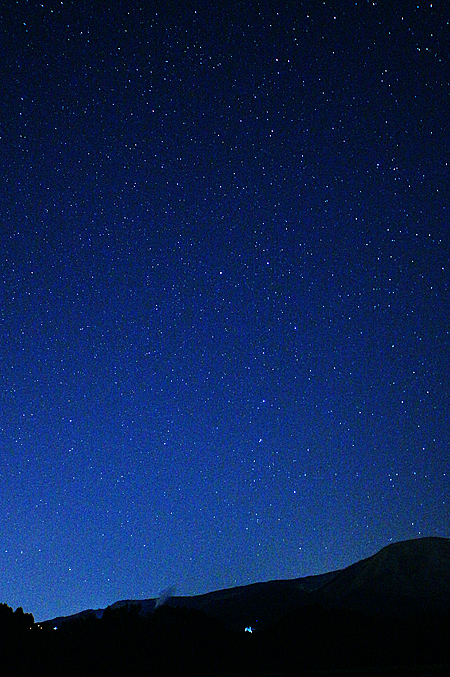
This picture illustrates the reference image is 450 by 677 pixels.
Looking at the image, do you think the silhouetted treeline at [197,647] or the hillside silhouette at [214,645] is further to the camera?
the silhouetted treeline at [197,647]

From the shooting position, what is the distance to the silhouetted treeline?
3319cm

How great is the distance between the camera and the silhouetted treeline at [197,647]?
3319 cm

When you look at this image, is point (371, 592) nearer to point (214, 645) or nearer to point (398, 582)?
point (398, 582)

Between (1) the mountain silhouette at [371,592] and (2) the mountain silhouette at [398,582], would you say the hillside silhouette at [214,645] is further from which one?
(2) the mountain silhouette at [398,582]

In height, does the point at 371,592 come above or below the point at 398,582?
below

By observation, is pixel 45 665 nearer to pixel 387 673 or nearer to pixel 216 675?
pixel 216 675

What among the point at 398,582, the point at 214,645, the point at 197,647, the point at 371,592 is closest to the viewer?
the point at 197,647

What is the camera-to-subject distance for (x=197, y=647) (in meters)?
39.7

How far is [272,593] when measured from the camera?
127 metres

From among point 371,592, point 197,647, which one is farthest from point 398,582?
point 197,647

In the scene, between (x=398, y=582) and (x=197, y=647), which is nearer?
(x=197, y=647)

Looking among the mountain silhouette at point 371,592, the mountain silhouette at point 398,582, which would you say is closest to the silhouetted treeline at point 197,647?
the mountain silhouette at point 371,592

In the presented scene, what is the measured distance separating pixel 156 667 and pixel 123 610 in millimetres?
21223

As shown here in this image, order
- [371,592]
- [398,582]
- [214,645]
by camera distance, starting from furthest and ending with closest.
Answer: [398,582] < [371,592] < [214,645]
